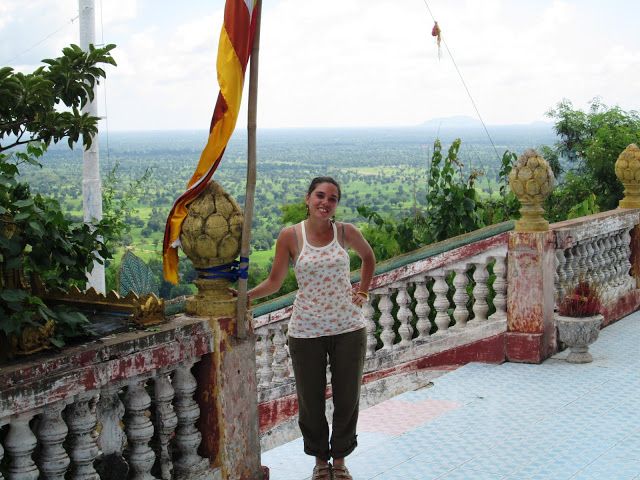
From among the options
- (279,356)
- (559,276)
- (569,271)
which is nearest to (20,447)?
(279,356)

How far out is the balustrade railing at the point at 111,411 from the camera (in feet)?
11.6

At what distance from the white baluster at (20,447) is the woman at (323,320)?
1.51 metres

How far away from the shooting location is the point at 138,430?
4074 millimetres

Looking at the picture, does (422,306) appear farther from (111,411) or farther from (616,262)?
(111,411)

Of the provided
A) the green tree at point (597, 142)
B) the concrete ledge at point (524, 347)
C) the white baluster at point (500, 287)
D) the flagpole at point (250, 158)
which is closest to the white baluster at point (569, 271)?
the white baluster at point (500, 287)

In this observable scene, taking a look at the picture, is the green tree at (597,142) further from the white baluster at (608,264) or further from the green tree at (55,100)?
the green tree at (55,100)

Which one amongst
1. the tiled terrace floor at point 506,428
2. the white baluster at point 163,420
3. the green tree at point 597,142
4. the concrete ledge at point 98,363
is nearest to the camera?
the concrete ledge at point 98,363

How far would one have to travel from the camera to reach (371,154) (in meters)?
84.1

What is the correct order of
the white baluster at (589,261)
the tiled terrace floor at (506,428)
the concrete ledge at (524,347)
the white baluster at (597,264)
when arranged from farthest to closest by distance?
the white baluster at (597,264), the white baluster at (589,261), the concrete ledge at (524,347), the tiled terrace floor at (506,428)

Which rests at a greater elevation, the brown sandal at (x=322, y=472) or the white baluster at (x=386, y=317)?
the white baluster at (x=386, y=317)

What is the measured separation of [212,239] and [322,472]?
148 cm

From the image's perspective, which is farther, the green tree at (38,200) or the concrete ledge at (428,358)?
the concrete ledge at (428,358)

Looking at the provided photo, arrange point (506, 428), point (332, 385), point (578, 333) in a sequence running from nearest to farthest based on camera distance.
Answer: point (332, 385), point (506, 428), point (578, 333)

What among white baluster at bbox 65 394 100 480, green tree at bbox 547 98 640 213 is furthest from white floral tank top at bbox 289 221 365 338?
green tree at bbox 547 98 640 213
